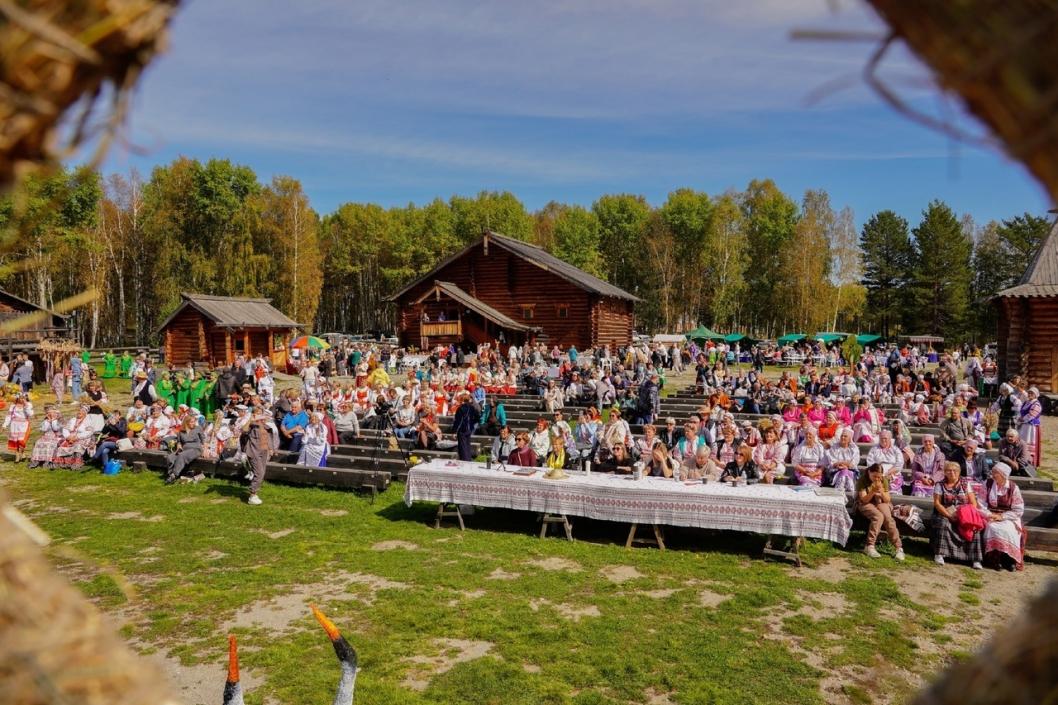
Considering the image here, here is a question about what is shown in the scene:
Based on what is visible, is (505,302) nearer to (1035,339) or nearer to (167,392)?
(167,392)

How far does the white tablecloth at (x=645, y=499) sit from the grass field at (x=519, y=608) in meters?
0.44

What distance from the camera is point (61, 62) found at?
1082mm

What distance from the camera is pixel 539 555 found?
30.8 ft

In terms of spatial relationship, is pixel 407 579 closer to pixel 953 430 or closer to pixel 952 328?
pixel 953 430

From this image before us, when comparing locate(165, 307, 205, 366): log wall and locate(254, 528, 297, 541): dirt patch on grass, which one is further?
locate(165, 307, 205, 366): log wall

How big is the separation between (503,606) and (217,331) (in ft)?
97.2

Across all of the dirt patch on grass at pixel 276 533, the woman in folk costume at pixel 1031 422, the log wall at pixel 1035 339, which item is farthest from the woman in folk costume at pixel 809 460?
the log wall at pixel 1035 339

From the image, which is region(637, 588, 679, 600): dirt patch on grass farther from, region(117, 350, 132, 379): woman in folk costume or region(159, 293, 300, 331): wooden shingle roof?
region(117, 350, 132, 379): woman in folk costume

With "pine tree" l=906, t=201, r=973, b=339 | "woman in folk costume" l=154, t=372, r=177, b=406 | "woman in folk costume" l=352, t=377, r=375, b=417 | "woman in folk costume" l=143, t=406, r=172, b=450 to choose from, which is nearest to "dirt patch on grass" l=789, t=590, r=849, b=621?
"woman in folk costume" l=352, t=377, r=375, b=417

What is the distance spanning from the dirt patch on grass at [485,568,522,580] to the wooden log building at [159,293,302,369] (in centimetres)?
2690

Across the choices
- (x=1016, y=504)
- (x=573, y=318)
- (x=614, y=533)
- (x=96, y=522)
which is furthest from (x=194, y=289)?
(x=1016, y=504)

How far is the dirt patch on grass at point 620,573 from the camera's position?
8523 millimetres

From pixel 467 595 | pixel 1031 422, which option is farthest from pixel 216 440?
pixel 1031 422

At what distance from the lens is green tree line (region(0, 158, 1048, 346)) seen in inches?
2128
